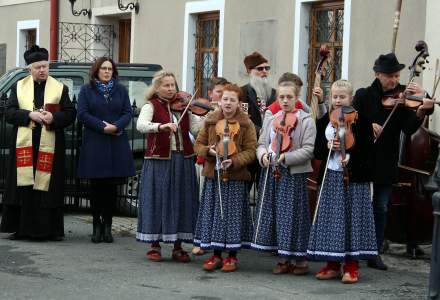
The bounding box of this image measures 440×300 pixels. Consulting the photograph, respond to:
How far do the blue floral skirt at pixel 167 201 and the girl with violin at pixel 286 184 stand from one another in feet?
2.65

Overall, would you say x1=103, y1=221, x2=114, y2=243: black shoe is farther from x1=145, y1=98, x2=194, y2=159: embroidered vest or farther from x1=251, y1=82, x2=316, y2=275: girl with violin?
x1=251, y1=82, x2=316, y2=275: girl with violin

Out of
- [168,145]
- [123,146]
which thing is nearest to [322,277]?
[168,145]

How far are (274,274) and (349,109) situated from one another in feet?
4.79

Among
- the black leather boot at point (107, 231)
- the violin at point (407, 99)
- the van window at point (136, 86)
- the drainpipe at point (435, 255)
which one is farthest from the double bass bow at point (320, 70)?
the van window at point (136, 86)

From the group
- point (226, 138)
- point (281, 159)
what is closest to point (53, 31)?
point (226, 138)

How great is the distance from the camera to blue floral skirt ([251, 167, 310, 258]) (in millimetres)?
8836

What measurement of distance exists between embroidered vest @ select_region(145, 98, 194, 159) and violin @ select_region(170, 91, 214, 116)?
7 centimetres

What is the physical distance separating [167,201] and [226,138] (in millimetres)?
899

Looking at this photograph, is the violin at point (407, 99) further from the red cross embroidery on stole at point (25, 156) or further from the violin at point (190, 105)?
the red cross embroidery on stole at point (25, 156)

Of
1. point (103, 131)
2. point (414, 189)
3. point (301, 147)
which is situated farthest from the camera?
point (103, 131)

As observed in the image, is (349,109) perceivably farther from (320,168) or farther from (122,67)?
(122,67)

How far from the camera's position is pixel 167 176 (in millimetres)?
9523

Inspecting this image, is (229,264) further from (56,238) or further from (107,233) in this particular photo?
(56,238)

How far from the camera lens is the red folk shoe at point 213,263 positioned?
9117 mm
